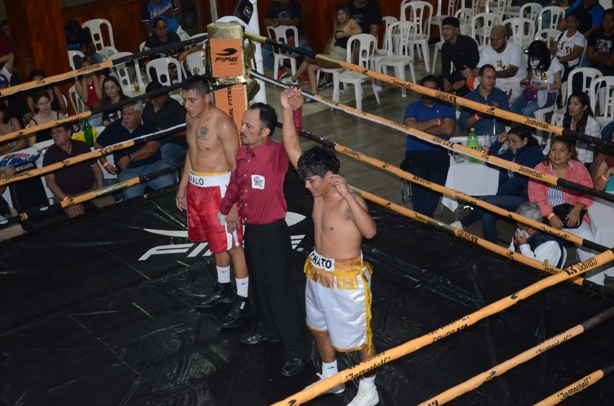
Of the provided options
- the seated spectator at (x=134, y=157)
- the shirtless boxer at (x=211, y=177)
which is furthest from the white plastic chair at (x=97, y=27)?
the shirtless boxer at (x=211, y=177)

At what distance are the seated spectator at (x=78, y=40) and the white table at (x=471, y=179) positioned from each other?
15.1 feet

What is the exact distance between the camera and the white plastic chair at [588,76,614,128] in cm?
698

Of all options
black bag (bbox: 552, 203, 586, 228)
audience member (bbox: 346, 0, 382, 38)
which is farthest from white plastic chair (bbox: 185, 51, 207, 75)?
black bag (bbox: 552, 203, 586, 228)

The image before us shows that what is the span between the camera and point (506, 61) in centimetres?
795

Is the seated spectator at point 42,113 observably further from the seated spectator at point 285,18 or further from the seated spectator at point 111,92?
the seated spectator at point 285,18

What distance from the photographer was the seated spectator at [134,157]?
20.6ft

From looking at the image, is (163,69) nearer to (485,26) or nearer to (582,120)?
(485,26)

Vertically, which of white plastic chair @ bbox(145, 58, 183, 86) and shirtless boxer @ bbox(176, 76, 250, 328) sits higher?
shirtless boxer @ bbox(176, 76, 250, 328)

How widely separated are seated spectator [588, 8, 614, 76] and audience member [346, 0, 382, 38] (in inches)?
101

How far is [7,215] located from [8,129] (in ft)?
4.29

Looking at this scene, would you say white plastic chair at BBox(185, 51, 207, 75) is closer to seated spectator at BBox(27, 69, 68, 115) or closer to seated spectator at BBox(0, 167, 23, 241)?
seated spectator at BBox(27, 69, 68, 115)

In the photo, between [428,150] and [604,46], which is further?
[604,46]

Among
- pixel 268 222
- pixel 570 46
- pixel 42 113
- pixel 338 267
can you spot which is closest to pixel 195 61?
pixel 42 113

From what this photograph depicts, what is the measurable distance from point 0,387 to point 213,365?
0.99 meters
